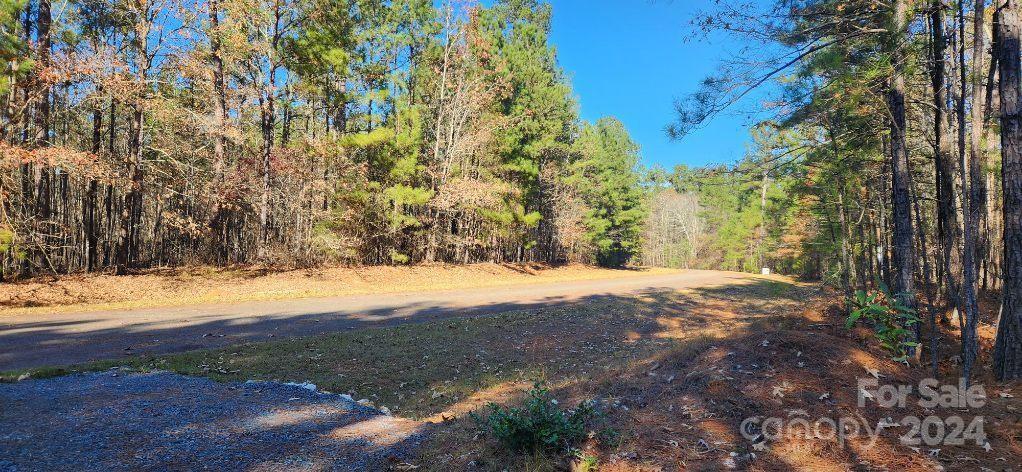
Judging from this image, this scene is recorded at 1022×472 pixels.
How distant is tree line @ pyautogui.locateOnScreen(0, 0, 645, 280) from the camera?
14438 mm

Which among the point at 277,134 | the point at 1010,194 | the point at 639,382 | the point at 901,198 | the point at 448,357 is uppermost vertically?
the point at 277,134

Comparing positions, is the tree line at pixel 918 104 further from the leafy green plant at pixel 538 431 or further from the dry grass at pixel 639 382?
the leafy green plant at pixel 538 431

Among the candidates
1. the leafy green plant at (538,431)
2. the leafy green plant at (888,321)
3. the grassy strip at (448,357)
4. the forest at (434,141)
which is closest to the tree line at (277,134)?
the forest at (434,141)

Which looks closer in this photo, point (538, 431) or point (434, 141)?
point (538, 431)

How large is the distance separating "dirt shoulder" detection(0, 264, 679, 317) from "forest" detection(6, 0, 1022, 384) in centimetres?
129

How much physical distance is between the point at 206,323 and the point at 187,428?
690 cm

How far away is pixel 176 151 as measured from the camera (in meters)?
20.3

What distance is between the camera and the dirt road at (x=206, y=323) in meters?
7.54

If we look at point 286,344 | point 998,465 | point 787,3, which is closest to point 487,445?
point 998,465

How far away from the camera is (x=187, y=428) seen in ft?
13.7

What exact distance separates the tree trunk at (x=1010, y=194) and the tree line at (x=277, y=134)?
1900 centimetres

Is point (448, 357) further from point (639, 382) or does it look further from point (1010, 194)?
point (1010, 194)

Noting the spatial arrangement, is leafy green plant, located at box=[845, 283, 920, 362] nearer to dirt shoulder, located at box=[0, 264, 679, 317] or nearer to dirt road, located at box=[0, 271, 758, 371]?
dirt road, located at box=[0, 271, 758, 371]

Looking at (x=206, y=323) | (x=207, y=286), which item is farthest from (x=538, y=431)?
(x=207, y=286)
